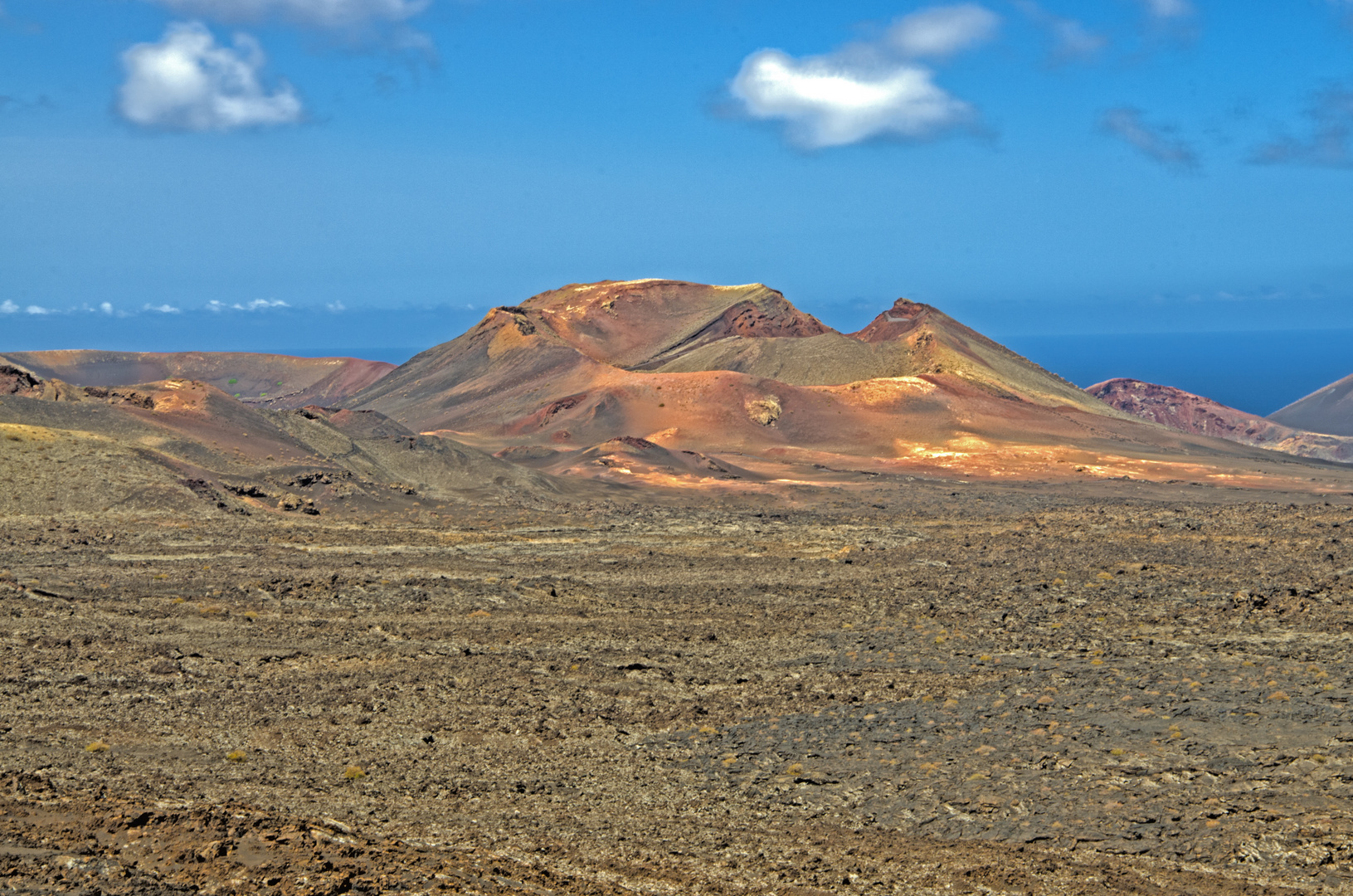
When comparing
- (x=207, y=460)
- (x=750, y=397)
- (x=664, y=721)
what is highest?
(x=750, y=397)

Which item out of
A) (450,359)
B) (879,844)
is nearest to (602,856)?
(879,844)

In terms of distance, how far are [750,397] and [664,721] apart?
162ft

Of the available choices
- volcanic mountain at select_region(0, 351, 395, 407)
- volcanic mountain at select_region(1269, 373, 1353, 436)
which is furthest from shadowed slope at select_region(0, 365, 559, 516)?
volcanic mountain at select_region(1269, 373, 1353, 436)

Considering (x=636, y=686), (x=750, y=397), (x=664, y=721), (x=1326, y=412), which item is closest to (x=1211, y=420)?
(x=1326, y=412)

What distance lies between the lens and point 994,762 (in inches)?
459

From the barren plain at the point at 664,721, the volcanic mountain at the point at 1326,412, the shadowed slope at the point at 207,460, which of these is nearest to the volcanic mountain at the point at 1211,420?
the volcanic mountain at the point at 1326,412

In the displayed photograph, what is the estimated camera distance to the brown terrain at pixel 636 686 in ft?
30.4

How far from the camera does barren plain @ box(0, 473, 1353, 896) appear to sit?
9141 millimetres

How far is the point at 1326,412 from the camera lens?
9538cm

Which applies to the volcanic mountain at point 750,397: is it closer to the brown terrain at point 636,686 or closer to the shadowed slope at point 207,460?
Result: the shadowed slope at point 207,460

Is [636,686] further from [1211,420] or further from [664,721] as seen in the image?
[1211,420]

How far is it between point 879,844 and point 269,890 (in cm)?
486

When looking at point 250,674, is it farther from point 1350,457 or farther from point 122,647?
point 1350,457

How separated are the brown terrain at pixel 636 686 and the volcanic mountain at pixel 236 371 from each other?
62.6 metres
